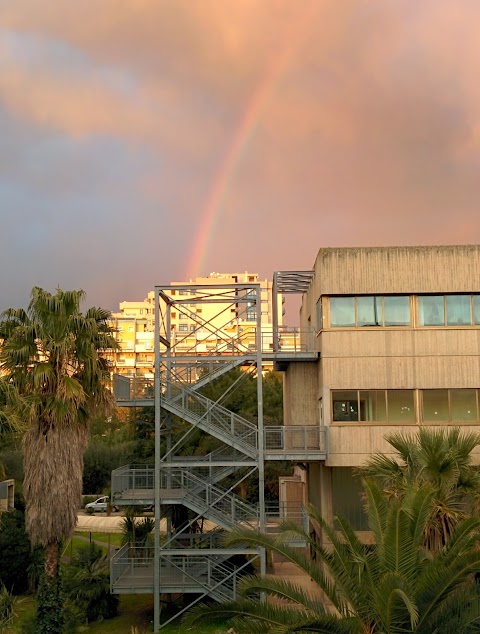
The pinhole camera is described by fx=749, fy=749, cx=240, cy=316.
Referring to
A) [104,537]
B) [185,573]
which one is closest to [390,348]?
[185,573]

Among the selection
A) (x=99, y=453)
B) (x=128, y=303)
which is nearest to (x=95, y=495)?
(x=99, y=453)

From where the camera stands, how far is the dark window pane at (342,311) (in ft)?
88.4

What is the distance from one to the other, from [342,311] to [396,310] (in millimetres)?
1928

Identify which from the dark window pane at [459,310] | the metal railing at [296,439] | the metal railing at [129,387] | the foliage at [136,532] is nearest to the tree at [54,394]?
the metal railing at [129,387]

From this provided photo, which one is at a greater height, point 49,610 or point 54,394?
point 54,394

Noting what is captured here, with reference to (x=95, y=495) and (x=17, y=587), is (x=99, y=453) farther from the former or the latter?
(x=17, y=587)

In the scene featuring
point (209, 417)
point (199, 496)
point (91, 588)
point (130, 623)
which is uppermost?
point (209, 417)

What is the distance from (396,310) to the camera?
2691 centimetres

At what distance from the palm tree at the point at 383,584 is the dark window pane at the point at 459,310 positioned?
565 inches

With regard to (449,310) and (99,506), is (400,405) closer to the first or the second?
(449,310)

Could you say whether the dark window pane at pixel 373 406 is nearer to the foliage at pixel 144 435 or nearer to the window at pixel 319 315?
the window at pixel 319 315

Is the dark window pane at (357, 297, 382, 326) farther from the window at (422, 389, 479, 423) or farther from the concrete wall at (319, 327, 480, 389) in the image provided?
the window at (422, 389, 479, 423)

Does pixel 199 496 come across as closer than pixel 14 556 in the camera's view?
Yes

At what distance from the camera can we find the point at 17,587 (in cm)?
2994
